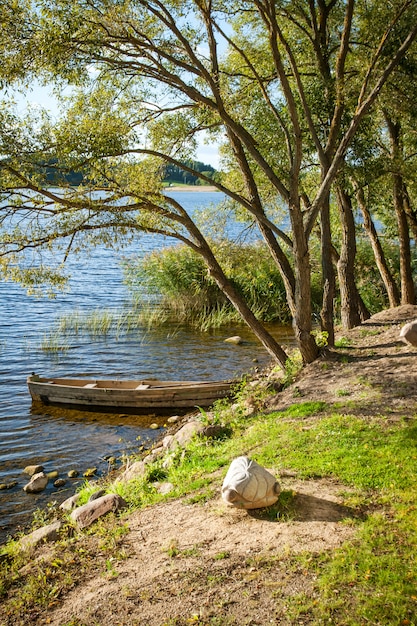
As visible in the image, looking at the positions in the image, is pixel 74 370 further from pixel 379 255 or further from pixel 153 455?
pixel 379 255

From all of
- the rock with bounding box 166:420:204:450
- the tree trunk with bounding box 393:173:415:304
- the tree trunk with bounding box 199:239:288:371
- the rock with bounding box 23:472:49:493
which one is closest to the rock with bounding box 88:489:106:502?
the rock with bounding box 166:420:204:450

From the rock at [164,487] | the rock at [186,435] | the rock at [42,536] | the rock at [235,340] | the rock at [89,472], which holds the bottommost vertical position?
the rock at [89,472]

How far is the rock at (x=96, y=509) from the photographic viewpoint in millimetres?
7484

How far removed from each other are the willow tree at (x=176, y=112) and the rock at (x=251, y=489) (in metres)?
5.54

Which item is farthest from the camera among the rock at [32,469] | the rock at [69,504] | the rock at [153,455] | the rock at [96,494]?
the rock at [32,469]

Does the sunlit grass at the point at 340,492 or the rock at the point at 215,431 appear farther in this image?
the rock at the point at 215,431

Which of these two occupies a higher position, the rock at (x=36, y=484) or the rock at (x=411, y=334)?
the rock at (x=411, y=334)

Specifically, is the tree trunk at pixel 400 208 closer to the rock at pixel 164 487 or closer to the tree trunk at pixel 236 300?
the tree trunk at pixel 236 300

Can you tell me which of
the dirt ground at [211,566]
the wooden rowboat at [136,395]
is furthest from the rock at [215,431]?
the wooden rowboat at [136,395]

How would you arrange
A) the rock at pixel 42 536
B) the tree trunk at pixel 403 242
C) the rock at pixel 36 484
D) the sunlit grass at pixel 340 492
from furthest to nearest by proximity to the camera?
the tree trunk at pixel 403 242 → the rock at pixel 36 484 → the rock at pixel 42 536 → the sunlit grass at pixel 340 492

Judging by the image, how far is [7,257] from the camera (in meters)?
10.8

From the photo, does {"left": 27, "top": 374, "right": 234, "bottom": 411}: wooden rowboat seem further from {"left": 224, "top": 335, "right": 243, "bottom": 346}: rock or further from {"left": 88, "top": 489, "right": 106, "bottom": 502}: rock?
{"left": 224, "top": 335, "right": 243, "bottom": 346}: rock

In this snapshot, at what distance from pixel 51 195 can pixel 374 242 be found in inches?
399

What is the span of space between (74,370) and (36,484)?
7515 mm
